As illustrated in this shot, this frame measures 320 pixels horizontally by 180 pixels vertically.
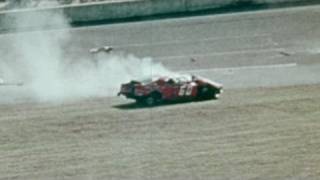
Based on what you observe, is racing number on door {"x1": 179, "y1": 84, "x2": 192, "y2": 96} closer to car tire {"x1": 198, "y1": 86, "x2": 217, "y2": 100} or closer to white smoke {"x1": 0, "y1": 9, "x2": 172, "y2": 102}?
car tire {"x1": 198, "y1": 86, "x2": 217, "y2": 100}

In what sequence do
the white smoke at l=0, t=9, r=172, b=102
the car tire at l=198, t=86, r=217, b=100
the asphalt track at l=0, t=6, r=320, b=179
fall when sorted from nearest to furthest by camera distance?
1. the asphalt track at l=0, t=6, r=320, b=179
2. the car tire at l=198, t=86, r=217, b=100
3. the white smoke at l=0, t=9, r=172, b=102

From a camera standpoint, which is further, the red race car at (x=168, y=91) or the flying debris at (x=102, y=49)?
the flying debris at (x=102, y=49)

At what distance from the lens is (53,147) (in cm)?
1470

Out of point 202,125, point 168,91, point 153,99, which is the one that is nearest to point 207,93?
point 168,91

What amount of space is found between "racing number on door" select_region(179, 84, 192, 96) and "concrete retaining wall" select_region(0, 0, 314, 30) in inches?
365

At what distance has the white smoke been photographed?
20.2 m

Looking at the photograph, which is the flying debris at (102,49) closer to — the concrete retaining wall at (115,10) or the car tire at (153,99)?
the concrete retaining wall at (115,10)

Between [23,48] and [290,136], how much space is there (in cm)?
1350

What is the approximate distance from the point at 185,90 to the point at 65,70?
16.9 feet

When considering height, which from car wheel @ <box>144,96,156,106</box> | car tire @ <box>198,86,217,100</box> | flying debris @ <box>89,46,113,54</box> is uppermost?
car tire @ <box>198,86,217,100</box>

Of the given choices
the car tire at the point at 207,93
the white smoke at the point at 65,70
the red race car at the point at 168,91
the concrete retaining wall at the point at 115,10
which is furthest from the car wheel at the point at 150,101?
the concrete retaining wall at the point at 115,10

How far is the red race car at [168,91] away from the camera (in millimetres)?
18172

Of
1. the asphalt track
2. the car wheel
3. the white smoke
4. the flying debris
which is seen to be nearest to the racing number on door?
the asphalt track

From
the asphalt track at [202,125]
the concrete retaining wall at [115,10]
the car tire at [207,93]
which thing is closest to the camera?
the asphalt track at [202,125]
